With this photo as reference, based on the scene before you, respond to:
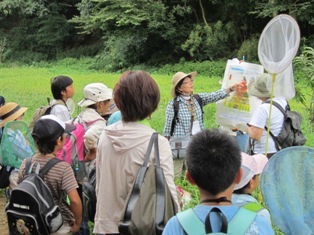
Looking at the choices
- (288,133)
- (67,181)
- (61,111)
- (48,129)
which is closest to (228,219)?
(67,181)

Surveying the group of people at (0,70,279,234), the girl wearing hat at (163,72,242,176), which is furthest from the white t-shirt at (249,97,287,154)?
the group of people at (0,70,279,234)

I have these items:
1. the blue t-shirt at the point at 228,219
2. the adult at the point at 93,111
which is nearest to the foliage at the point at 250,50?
the adult at the point at 93,111

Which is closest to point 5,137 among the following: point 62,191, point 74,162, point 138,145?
point 74,162

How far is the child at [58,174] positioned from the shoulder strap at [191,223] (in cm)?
120

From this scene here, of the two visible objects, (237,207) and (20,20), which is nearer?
(237,207)

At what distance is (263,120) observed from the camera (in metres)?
3.77

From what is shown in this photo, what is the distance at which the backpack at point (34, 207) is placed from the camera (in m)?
2.62

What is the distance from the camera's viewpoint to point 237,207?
167 cm

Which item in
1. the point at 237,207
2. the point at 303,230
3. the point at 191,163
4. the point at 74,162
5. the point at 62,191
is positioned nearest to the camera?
the point at 237,207

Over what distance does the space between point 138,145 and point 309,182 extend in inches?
34.7

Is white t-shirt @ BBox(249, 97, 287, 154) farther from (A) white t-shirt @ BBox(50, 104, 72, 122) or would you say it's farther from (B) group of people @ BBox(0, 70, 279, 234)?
(A) white t-shirt @ BBox(50, 104, 72, 122)

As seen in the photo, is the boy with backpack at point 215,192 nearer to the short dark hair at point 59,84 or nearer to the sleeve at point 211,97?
the short dark hair at point 59,84

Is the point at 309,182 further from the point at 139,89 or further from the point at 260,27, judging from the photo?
the point at 260,27

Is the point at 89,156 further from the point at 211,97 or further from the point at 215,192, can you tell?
the point at 215,192
